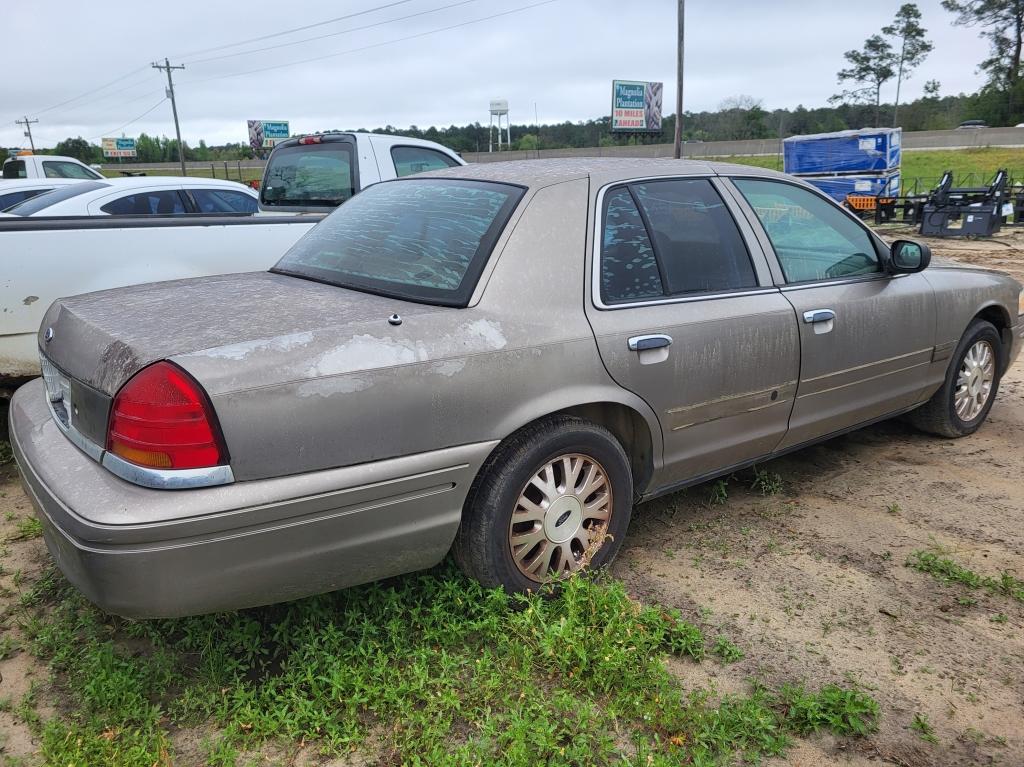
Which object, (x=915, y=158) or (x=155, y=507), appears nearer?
(x=155, y=507)

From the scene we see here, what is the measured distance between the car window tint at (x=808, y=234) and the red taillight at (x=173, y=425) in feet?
8.52

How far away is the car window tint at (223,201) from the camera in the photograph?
324 inches

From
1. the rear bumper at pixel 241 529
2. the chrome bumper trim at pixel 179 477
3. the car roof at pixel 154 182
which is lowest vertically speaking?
the rear bumper at pixel 241 529

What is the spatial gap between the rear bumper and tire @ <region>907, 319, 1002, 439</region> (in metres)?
3.30

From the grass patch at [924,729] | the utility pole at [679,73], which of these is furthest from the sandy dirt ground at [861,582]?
the utility pole at [679,73]

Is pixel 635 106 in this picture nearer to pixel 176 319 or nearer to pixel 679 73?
pixel 679 73

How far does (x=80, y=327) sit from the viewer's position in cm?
274

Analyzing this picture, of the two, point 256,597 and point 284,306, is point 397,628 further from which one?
point 284,306

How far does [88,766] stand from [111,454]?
0.87 m

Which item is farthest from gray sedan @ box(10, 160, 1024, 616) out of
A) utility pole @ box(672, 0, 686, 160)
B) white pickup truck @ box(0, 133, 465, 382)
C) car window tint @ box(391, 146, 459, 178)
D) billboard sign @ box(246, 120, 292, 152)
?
billboard sign @ box(246, 120, 292, 152)

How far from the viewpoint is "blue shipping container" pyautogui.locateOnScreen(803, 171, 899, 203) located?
73.9 ft

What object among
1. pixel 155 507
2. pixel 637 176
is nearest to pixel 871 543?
pixel 637 176

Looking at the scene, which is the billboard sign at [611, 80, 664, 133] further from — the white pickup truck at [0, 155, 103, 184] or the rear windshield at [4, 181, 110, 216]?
the rear windshield at [4, 181, 110, 216]

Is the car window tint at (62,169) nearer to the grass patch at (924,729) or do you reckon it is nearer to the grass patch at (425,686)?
the grass patch at (425,686)
